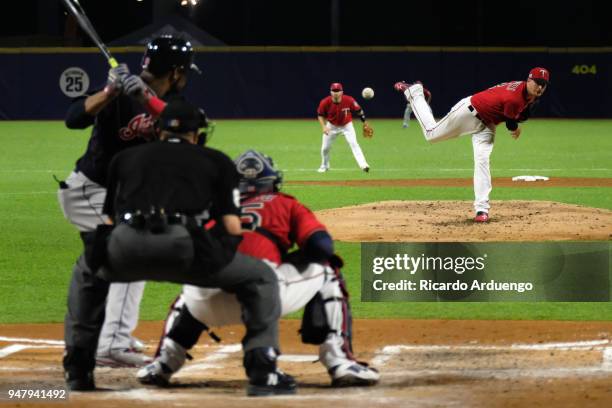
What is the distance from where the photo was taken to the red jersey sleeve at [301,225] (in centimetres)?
572

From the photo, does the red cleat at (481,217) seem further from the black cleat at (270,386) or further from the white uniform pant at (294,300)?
the black cleat at (270,386)

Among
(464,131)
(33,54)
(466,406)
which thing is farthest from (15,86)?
(466,406)

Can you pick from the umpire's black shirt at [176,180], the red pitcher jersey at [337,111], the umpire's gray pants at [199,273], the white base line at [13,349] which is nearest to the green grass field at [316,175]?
the red pitcher jersey at [337,111]

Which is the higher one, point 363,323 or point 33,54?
point 33,54

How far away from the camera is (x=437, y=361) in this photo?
258 inches

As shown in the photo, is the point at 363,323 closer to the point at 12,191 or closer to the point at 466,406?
the point at 466,406

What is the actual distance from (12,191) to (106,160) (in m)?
11.4

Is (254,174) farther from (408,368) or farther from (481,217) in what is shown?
(481,217)

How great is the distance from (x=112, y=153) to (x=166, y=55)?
580 millimetres

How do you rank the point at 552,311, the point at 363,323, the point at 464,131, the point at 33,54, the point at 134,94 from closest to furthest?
the point at 134,94, the point at 363,323, the point at 552,311, the point at 464,131, the point at 33,54

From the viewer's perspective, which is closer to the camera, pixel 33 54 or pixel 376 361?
pixel 376 361

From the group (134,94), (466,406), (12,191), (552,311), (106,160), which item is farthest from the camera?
(12,191)

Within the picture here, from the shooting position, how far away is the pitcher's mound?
11891 millimetres

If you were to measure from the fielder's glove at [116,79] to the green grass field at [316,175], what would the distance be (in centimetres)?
291
